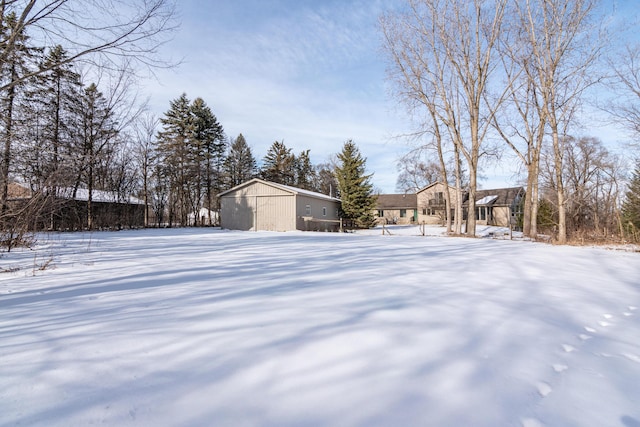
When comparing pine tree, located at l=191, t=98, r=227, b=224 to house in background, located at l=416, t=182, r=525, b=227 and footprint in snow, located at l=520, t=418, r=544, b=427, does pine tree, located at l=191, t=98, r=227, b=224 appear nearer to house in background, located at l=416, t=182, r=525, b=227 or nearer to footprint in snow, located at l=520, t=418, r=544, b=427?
house in background, located at l=416, t=182, r=525, b=227

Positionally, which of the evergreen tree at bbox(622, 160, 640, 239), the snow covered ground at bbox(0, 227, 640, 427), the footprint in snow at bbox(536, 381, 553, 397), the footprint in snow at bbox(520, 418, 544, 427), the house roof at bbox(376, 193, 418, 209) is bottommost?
the footprint in snow at bbox(520, 418, 544, 427)

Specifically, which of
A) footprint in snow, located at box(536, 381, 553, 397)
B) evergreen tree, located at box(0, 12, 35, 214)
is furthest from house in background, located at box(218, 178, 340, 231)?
footprint in snow, located at box(536, 381, 553, 397)

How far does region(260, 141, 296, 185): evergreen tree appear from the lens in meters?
32.8

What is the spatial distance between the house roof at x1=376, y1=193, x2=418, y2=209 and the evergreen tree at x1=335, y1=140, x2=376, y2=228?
38.4ft

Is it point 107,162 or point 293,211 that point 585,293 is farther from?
point 107,162

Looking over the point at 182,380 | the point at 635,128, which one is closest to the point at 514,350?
the point at 182,380

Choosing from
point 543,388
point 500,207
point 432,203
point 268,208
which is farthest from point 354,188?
point 543,388

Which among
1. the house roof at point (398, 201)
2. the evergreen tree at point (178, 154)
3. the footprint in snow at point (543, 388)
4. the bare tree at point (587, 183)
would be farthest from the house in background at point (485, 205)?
the footprint in snow at point (543, 388)

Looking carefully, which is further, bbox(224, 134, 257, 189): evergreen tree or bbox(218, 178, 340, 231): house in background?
bbox(224, 134, 257, 189): evergreen tree

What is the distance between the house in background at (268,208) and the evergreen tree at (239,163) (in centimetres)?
1370

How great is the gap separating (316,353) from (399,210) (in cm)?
3453

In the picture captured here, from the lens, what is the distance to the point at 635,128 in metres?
11.7

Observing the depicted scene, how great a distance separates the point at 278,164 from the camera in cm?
3319

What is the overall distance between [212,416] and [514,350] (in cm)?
204
